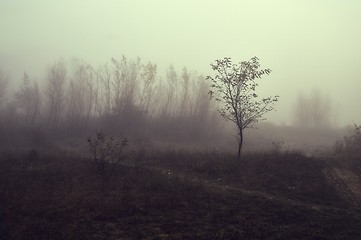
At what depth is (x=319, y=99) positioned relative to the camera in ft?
302

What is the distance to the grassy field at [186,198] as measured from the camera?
10.6 m

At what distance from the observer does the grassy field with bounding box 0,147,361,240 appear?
1057 centimetres

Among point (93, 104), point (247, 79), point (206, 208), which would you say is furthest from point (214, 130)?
point (206, 208)

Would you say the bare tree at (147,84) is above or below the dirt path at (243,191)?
above

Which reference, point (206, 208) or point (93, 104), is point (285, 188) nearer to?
point (206, 208)

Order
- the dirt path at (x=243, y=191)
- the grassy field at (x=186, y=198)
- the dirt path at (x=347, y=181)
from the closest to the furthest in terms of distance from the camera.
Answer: the grassy field at (x=186, y=198) → the dirt path at (x=243, y=191) → the dirt path at (x=347, y=181)

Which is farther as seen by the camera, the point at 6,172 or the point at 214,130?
the point at 214,130

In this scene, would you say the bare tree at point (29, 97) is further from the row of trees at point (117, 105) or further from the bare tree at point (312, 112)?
the bare tree at point (312, 112)

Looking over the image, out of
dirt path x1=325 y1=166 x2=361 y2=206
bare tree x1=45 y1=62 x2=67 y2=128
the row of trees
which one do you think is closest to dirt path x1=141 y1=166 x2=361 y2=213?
dirt path x1=325 y1=166 x2=361 y2=206

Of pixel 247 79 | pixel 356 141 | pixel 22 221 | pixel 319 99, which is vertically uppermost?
pixel 319 99

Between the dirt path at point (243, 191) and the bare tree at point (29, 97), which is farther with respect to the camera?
the bare tree at point (29, 97)

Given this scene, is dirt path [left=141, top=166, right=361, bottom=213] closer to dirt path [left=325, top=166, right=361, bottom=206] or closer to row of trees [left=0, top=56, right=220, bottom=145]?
dirt path [left=325, top=166, right=361, bottom=206]

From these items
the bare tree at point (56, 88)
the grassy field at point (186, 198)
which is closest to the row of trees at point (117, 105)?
the bare tree at point (56, 88)

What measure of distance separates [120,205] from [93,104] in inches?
2184
